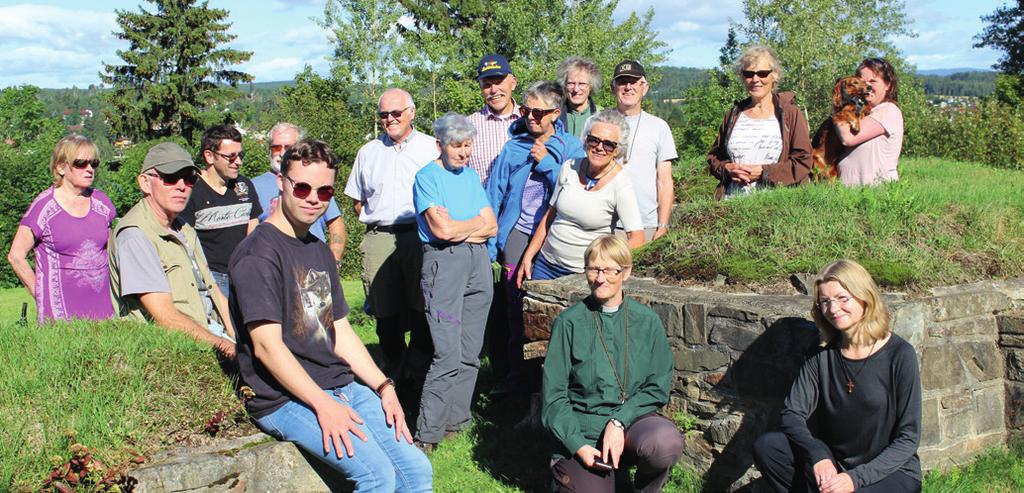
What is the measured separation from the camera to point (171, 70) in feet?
143

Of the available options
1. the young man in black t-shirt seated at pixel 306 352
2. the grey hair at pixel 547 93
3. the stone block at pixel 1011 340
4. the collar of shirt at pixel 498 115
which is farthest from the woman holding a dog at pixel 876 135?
the young man in black t-shirt seated at pixel 306 352

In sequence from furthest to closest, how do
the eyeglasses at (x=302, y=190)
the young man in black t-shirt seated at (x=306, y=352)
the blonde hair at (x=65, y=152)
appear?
the blonde hair at (x=65, y=152) < the eyeglasses at (x=302, y=190) < the young man in black t-shirt seated at (x=306, y=352)

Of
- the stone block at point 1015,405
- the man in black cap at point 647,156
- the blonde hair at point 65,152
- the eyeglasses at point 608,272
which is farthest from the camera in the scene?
the man in black cap at point 647,156

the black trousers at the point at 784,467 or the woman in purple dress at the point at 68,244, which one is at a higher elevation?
the woman in purple dress at the point at 68,244

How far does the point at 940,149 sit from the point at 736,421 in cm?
1147

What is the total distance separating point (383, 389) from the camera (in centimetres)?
380

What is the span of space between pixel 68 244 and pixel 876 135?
521 centimetres

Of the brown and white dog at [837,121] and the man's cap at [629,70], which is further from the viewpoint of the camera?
the man's cap at [629,70]

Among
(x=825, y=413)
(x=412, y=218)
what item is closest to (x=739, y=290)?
(x=825, y=413)

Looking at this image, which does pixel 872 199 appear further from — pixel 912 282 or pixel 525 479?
pixel 525 479

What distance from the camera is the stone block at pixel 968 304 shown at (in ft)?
14.3

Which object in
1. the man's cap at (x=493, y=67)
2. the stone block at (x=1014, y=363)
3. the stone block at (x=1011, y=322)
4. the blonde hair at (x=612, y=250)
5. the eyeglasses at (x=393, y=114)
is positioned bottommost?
the stone block at (x=1014, y=363)

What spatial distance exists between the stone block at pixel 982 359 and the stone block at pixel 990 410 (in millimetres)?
76

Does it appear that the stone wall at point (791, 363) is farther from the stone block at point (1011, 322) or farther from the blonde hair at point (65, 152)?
the blonde hair at point (65, 152)
